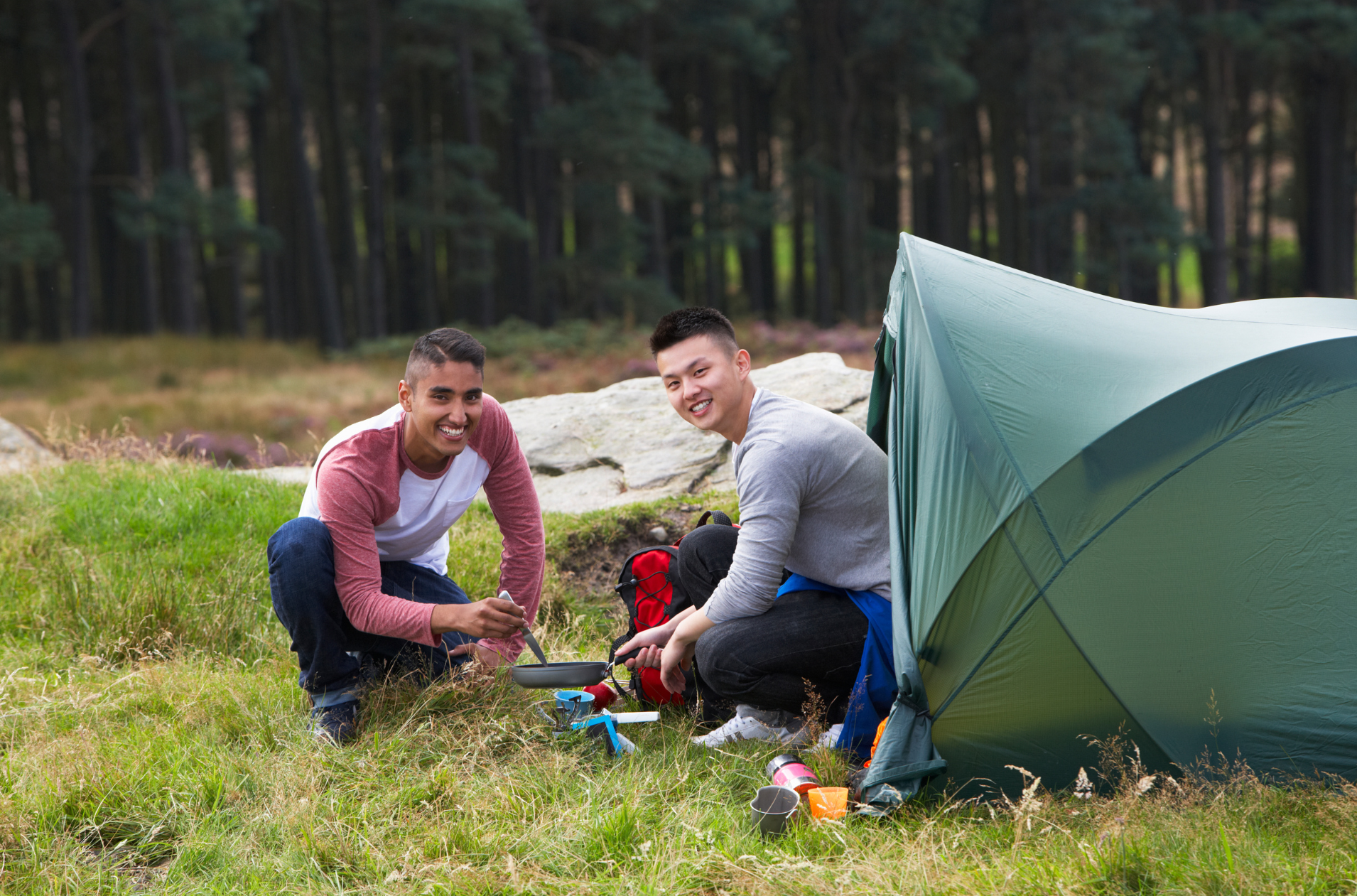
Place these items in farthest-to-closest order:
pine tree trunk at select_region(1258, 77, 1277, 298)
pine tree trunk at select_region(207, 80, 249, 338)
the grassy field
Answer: pine tree trunk at select_region(1258, 77, 1277, 298), pine tree trunk at select_region(207, 80, 249, 338), the grassy field

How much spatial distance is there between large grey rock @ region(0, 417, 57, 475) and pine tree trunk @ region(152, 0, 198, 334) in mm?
12277

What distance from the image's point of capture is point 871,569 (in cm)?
340

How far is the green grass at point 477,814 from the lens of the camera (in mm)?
2475

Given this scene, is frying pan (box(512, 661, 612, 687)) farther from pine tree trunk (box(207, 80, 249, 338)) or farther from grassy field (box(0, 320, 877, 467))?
pine tree trunk (box(207, 80, 249, 338))

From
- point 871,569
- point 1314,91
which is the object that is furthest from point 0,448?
point 1314,91

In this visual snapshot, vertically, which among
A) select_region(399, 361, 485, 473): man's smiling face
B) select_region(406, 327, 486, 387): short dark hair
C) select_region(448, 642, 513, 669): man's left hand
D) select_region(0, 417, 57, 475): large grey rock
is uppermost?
select_region(406, 327, 486, 387): short dark hair

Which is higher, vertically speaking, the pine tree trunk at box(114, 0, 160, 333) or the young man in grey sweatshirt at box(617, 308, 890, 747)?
the pine tree trunk at box(114, 0, 160, 333)

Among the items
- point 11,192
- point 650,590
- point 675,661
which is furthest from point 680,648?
point 11,192

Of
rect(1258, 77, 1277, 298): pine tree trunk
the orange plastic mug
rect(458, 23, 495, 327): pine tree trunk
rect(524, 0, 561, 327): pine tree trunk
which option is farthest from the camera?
rect(1258, 77, 1277, 298): pine tree trunk

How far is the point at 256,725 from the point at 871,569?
7.01 feet

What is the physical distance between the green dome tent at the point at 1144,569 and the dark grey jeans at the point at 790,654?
0.37m

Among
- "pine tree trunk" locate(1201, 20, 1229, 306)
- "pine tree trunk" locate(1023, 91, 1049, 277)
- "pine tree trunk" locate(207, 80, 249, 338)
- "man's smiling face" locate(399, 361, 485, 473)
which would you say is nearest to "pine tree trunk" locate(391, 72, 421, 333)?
"pine tree trunk" locate(207, 80, 249, 338)

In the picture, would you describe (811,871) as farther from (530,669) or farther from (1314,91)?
(1314,91)

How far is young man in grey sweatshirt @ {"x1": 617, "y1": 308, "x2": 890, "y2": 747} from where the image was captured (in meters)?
3.26
